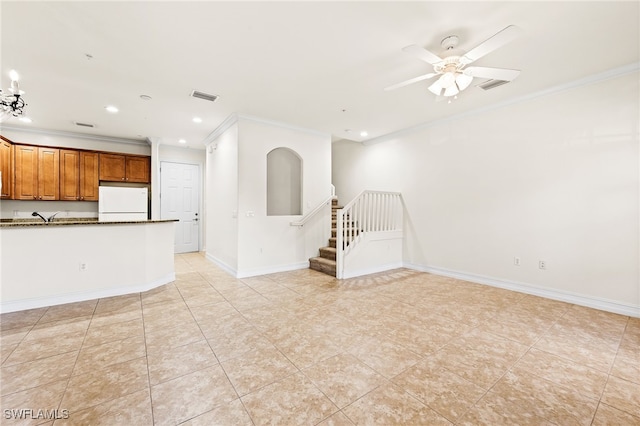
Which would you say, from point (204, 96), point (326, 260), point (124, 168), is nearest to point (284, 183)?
point (326, 260)

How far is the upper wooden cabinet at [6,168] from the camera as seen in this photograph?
15.7 ft

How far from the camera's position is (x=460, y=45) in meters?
2.63

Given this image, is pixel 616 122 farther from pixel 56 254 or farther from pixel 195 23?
pixel 56 254

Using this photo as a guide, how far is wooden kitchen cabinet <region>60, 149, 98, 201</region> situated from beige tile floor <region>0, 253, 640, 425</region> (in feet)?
11.0

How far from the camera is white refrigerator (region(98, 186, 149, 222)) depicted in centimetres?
561

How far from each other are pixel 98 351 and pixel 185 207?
208 inches

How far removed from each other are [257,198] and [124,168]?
357 cm

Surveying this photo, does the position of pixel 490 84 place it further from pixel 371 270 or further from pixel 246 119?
pixel 246 119

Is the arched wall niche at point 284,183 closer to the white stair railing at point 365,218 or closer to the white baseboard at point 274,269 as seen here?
the white baseboard at point 274,269

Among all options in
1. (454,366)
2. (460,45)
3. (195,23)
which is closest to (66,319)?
(195,23)

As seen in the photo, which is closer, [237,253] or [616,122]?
[616,122]

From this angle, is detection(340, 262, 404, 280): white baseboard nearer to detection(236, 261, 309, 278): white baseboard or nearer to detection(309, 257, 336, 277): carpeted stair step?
detection(309, 257, 336, 277): carpeted stair step

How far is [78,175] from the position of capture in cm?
555

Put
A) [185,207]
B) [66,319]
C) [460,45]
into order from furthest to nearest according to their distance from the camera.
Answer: [185,207] → [66,319] → [460,45]
